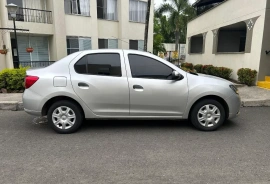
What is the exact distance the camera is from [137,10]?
58.0 ft

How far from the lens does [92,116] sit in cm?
445

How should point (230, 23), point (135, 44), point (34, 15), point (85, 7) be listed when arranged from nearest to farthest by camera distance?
1. point (230, 23)
2. point (34, 15)
3. point (85, 7)
4. point (135, 44)

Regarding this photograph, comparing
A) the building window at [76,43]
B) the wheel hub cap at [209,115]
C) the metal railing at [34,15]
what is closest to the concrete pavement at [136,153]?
the wheel hub cap at [209,115]

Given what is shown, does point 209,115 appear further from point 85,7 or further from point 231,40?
point 85,7

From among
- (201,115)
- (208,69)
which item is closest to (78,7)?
(208,69)

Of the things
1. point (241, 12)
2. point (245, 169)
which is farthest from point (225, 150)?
point (241, 12)

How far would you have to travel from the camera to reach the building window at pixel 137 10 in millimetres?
17297

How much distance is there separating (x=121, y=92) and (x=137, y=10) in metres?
14.9

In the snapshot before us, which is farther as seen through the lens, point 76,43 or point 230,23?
point 76,43

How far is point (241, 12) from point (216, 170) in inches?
371

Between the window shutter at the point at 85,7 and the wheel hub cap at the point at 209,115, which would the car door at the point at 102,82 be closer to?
the wheel hub cap at the point at 209,115

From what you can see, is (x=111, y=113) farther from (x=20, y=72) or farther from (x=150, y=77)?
(x=20, y=72)

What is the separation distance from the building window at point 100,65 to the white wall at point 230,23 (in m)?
6.85

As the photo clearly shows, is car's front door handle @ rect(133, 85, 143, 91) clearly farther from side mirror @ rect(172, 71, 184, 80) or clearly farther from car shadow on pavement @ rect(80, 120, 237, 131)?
car shadow on pavement @ rect(80, 120, 237, 131)
